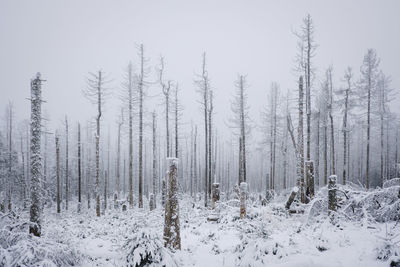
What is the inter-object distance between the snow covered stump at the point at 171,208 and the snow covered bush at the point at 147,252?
1628 millimetres

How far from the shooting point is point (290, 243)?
577 centimetres

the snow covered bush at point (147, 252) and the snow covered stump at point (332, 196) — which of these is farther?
the snow covered stump at point (332, 196)

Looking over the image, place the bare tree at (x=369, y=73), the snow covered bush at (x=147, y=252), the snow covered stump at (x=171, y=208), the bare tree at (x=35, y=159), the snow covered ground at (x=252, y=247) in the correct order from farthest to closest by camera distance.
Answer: the bare tree at (x=369, y=73)
the bare tree at (x=35, y=159)
the snow covered stump at (x=171, y=208)
the snow covered bush at (x=147, y=252)
the snow covered ground at (x=252, y=247)

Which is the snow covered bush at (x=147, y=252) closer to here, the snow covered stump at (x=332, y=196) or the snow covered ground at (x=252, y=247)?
the snow covered ground at (x=252, y=247)

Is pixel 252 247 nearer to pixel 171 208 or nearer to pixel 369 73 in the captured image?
pixel 171 208

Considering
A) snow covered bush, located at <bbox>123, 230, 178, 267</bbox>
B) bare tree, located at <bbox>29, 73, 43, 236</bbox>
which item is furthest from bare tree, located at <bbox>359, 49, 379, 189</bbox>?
bare tree, located at <bbox>29, 73, 43, 236</bbox>

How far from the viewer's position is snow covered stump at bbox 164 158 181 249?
665 cm

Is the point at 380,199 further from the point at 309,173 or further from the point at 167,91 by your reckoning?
the point at 167,91

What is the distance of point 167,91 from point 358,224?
16.7 meters

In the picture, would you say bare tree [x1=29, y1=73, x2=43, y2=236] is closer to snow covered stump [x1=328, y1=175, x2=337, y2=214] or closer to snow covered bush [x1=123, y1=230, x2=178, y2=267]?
snow covered bush [x1=123, y1=230, x2=178, y2=267]

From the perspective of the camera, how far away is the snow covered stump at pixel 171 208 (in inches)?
262

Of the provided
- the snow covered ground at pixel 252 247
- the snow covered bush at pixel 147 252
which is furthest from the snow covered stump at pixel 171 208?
the snow covered bush at pixel 147 252

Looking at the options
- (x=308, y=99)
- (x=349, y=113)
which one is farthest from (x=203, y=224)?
(x=349, y=113)

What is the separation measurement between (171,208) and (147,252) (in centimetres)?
193
